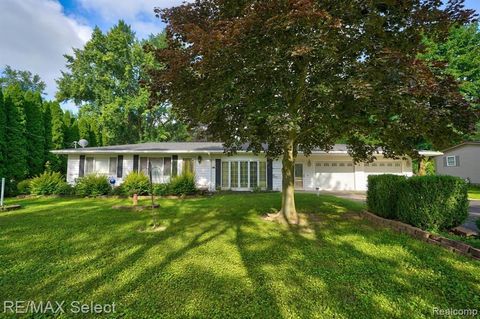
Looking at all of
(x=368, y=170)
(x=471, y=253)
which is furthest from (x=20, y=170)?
Result: (x=368, y=170)

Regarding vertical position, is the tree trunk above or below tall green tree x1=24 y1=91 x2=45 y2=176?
below

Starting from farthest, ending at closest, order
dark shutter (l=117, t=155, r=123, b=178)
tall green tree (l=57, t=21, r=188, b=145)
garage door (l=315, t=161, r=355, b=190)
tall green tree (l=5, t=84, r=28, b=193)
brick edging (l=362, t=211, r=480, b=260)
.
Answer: tall green tree (l=57, t=21, r=188, b=145)
garage door (l=315, t=161, r=355, b=190)
dark shutter (l=117, t=155, r=123, b=178)
tall green tree (l=5, t=84, r=28, b=193)
brick edging (l=362, t=211, r=480, b=260)

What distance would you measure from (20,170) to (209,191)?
10.9 meters

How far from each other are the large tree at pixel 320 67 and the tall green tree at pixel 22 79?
1774 inches

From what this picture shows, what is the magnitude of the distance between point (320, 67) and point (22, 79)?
4955 cm

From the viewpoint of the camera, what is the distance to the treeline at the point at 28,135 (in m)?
13.8

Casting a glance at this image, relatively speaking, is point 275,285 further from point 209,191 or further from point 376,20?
point 209,191

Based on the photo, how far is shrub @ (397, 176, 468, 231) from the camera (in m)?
5.03

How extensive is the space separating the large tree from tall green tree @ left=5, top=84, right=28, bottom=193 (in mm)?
13208

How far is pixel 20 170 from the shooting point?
564 inches

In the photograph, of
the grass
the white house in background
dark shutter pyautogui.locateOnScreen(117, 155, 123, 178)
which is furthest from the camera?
dark shutter pyautogui.locateOnScreen(117, 155, 123, 178)

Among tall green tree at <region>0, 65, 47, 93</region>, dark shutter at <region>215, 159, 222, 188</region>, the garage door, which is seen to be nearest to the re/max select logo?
dark shutter at <region>215, 159, 222, 188</region>

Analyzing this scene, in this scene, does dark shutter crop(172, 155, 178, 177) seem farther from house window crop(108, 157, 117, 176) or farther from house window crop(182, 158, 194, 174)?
house window crop(108, 157, 117, 176)

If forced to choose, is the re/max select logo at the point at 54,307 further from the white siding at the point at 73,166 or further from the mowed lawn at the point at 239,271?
the white siding at the point at 73,166
